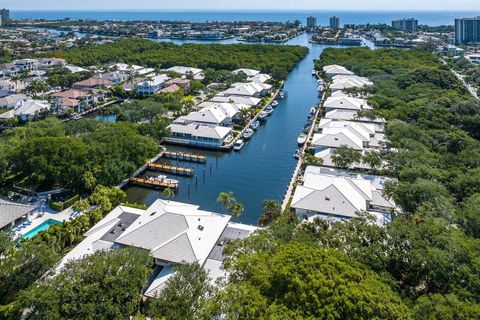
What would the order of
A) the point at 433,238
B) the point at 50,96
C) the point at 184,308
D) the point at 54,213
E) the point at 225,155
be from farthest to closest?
the point at 50,96
the point at 225,155
the point at 54,213
the point at 433,238
the point at 184,308

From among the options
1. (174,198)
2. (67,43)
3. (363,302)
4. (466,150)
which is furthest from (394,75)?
(67,43)

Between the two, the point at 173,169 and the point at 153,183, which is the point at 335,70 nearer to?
the point at 173,169

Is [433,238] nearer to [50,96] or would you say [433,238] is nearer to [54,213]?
[54,213]

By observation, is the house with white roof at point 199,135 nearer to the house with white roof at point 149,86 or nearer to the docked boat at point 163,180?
the docked boat at point 163,180

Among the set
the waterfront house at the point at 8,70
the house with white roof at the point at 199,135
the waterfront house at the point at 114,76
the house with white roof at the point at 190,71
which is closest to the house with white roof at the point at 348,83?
the house with white roof at the point at 190,71

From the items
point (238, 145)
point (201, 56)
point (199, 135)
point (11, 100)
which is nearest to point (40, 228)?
point (199, 135)

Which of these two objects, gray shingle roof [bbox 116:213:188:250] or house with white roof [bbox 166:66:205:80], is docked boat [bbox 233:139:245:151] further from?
house with white roof [bbox 166:66:205:80]
